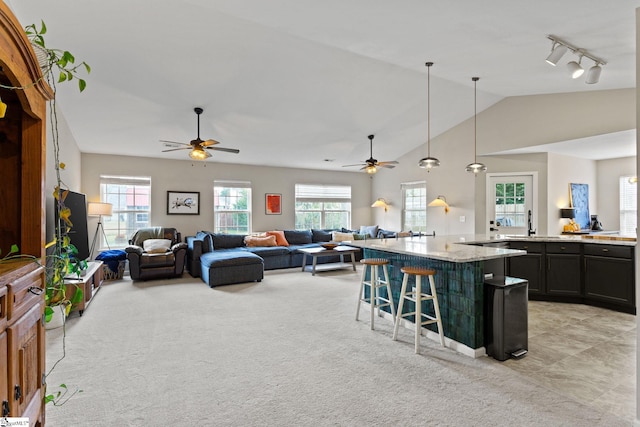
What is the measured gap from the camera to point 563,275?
4.34 metres

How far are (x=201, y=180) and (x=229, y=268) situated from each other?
275 centimetres

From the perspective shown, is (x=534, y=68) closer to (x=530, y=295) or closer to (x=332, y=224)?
(x=530, y=295)

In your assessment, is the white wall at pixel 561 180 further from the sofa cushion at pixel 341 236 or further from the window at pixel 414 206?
the sofa cushion at pixel 341 236

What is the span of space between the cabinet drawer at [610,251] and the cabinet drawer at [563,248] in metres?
0.10

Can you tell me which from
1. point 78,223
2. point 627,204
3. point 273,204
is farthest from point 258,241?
point 627,204

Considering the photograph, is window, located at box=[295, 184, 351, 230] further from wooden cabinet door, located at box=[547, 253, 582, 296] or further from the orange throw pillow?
wooden cabinet door, located at box=[547, 253, 582, 296]

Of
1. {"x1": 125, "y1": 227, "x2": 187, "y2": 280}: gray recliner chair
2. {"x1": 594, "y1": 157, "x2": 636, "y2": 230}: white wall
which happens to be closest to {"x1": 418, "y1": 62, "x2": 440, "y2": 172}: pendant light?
{"x1": 594, "y1": 157, "x2": 636, "y2": 230}: white wall

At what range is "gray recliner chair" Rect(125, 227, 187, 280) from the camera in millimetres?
5758

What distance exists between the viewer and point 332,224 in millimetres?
9180

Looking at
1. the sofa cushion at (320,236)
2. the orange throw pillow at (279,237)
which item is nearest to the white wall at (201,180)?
the orange throw pillow at (279,237)

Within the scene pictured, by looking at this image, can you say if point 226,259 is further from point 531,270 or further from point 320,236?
point 531,270

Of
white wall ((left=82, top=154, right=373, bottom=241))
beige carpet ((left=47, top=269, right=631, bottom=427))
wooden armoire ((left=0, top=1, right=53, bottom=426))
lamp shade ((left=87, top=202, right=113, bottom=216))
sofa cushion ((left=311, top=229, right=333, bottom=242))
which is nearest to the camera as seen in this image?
wooden armoire ((left=0, top=1, right=53, bottom=426))

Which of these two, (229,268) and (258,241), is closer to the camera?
(229,268)

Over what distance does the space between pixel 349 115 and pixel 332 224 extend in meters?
3.87
